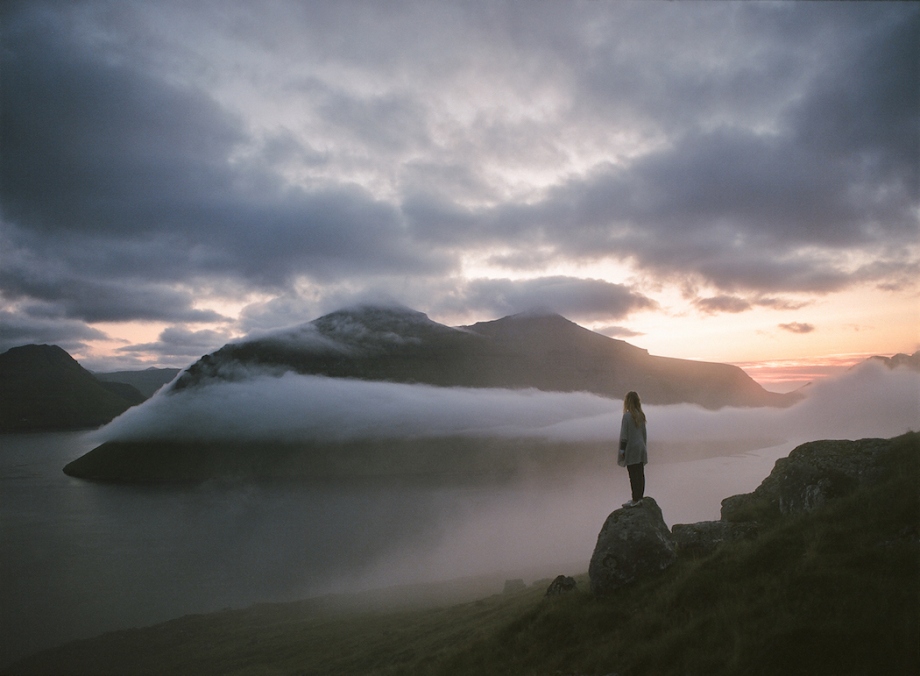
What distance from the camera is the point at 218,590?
472 ft

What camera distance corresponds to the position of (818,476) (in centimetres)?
1756

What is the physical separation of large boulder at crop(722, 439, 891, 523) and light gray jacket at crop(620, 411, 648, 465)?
5893 millimetres

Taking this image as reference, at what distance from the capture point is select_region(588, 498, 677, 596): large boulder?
16719 mm

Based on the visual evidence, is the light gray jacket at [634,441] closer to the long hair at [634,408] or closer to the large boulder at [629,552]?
the long hair at [634,408]

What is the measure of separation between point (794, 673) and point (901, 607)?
9.73 ft

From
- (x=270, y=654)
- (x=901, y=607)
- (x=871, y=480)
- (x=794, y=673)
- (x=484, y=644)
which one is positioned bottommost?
(x=270, y=654)

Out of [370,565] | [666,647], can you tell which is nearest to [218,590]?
[370,565]

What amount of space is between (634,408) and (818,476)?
23.7 feet

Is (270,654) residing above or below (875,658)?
below

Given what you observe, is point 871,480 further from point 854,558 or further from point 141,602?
point 141,602

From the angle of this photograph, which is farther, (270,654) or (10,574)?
(10,574)

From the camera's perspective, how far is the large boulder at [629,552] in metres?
16.7

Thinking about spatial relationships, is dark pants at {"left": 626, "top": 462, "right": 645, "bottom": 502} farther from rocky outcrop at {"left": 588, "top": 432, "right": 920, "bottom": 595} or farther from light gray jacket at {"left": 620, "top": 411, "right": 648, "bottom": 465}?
rocky outcrop at {"left": 588, "top": 432, "right": 920, "bottom": 595}

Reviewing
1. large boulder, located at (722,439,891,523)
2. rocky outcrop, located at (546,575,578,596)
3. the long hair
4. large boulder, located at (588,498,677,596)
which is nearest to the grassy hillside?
large boulder, located at (588,498,677,596)
